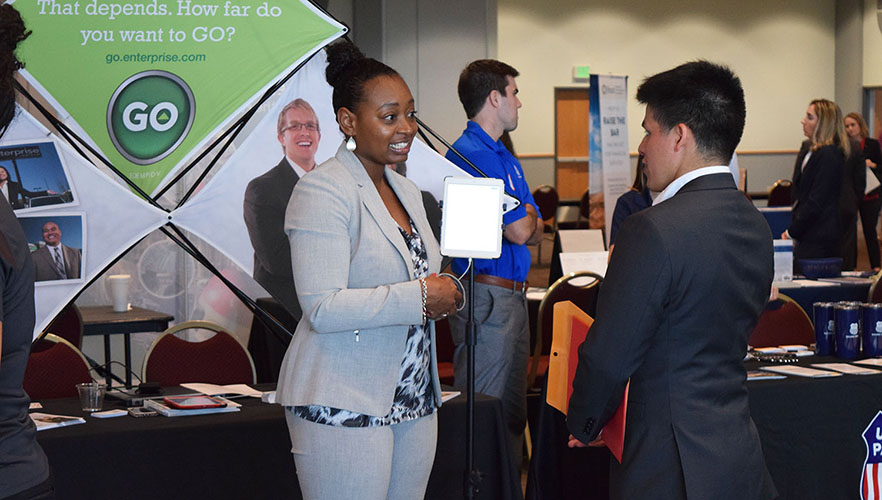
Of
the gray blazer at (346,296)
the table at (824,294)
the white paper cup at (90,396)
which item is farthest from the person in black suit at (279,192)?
the table at (824,294)

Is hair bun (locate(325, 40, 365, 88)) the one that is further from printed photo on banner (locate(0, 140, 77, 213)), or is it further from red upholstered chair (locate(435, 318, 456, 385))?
red upholstered chair (locate(435, 318, 456, 385))

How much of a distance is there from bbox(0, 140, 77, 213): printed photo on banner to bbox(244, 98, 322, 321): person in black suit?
573 millimetres

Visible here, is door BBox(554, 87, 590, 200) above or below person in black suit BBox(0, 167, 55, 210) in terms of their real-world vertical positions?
above

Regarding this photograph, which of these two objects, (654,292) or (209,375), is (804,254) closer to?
(209,375)

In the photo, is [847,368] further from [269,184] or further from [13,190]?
[13,190]

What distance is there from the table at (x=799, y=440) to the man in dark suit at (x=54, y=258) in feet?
4.88

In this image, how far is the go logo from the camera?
306 cm

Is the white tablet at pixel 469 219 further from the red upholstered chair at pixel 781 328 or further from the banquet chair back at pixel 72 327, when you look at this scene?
the banquet chair back at pixel 72 327

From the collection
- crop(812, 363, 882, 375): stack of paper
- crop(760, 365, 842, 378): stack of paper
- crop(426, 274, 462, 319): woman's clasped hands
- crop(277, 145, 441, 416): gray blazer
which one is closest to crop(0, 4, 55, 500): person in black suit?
crop(277, 145, 441, 416): gray blazer

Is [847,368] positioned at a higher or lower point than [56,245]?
lower

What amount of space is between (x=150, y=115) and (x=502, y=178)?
1272 mm

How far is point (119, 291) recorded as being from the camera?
197 inches

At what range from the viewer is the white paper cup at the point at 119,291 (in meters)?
4.99

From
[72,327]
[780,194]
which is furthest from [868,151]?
[72,327]
